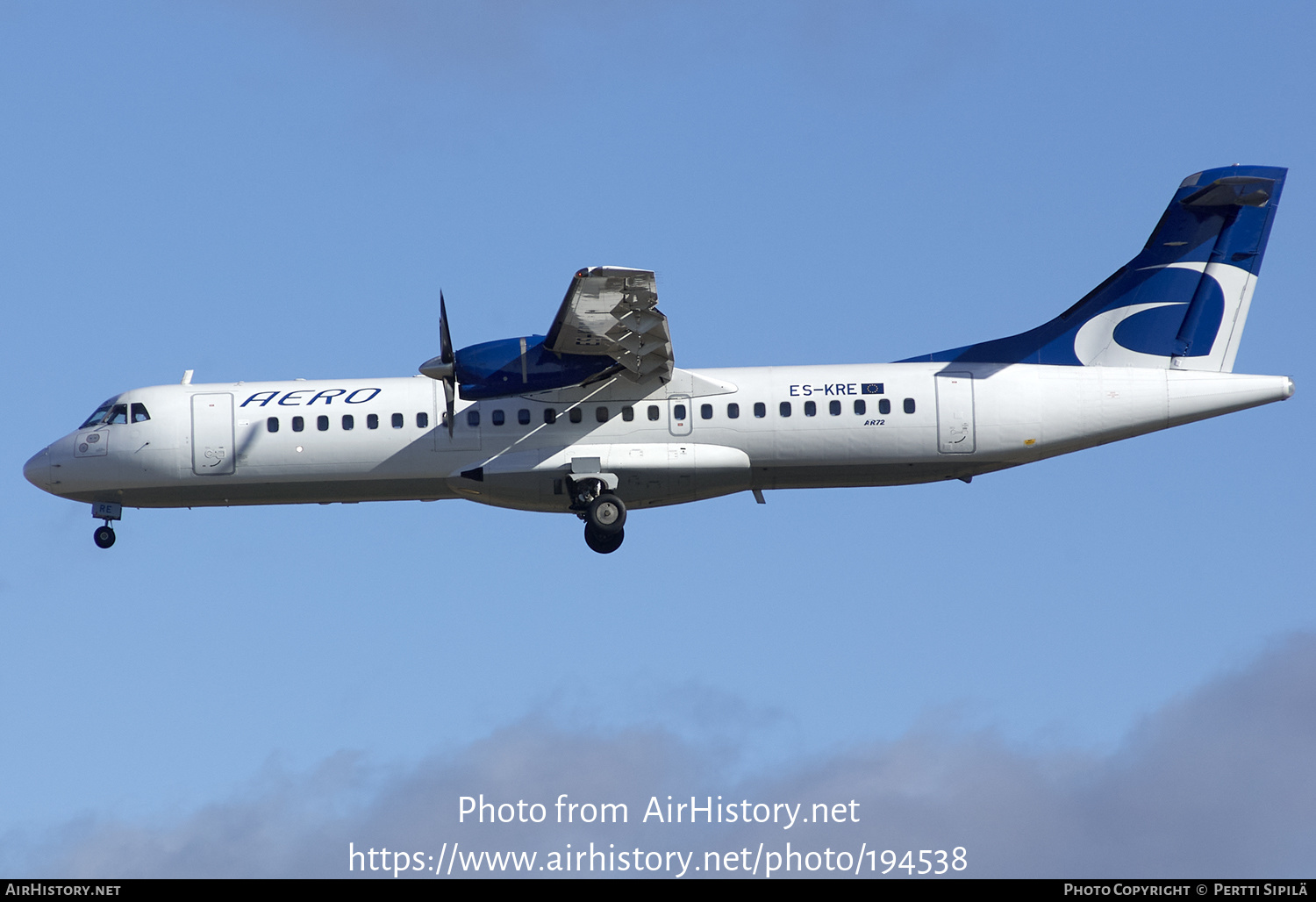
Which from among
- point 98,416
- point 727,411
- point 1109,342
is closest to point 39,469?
point 98,416

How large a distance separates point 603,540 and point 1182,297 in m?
11.9

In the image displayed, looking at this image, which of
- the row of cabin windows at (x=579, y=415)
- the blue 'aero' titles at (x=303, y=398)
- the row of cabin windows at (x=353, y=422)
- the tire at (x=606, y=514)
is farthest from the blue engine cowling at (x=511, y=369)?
the blue 'aero' titles at (x=303, y=398)

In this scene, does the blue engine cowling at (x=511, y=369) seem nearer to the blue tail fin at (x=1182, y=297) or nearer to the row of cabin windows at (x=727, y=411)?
the row of cabin windows at (x=727, y=411)

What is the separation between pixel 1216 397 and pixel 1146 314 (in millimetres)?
2284

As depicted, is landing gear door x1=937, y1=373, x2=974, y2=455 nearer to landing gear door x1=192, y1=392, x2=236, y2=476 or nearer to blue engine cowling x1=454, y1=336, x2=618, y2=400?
blue engine cowling x1=454, y1=336, x2=618, y2=400

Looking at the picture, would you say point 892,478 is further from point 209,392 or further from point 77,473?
point 77,473

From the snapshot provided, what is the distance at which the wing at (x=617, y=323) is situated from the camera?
27.2 meters

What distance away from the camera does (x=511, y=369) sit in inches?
1145

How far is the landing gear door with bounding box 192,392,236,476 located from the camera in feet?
101

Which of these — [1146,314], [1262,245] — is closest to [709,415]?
[1146,314]

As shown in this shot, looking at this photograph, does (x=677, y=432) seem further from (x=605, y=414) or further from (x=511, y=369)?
(x=511, y=369)

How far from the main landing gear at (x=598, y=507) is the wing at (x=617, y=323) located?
2119 millimetres

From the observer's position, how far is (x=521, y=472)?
30188 millimetres
